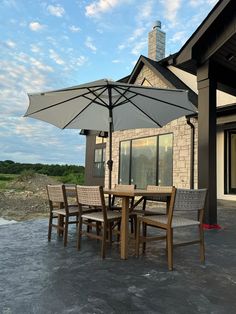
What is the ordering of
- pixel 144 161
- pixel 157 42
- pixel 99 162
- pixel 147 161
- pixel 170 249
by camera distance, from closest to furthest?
1. pixel 170 249
2. pixel 147 161
3. pixel 144 161
4. pixel 157 42
5. pixel 99 162

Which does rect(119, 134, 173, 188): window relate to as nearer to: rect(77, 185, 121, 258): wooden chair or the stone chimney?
the stone chimney

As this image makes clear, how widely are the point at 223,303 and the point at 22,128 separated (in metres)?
20.7

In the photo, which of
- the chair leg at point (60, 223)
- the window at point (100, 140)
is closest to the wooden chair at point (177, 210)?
the chair leg at point (60, 223)

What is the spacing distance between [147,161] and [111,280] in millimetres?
8102

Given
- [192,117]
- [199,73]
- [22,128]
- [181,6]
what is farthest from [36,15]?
[22,128]

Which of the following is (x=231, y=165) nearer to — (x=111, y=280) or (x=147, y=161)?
(x=147, y=161)

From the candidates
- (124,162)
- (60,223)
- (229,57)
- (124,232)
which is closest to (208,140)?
(229,57)

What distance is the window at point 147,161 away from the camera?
9664 mm

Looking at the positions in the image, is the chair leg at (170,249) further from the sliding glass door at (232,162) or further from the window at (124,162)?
the window at (124,162)

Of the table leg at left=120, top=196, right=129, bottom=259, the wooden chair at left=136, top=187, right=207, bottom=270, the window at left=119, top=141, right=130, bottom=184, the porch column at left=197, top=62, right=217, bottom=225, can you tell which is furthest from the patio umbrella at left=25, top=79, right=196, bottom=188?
the window at left=119, top=141, right=130, bottom=184

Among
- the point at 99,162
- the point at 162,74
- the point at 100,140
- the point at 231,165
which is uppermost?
the point at 162,74

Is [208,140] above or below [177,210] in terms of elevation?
above

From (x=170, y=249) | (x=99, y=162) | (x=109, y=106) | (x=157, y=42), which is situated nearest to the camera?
(x=170, y=249)

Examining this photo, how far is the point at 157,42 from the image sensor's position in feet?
40.9
